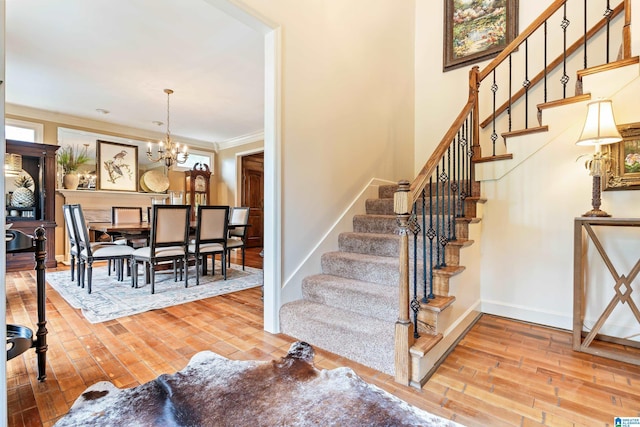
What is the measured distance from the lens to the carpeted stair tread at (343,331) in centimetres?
172

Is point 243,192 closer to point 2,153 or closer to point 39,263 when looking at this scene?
point 39,263

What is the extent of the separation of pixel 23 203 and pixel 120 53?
125 inches

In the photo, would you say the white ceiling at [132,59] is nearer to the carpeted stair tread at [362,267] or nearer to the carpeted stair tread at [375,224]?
the carpeted stair tread at [375,224]

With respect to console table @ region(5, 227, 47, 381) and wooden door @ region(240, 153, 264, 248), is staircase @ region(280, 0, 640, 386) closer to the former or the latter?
console table @ region(5, 227, 47, 381)

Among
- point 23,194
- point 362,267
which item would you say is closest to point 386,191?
point 362,267

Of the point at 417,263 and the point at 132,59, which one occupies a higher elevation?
the point at 132,59

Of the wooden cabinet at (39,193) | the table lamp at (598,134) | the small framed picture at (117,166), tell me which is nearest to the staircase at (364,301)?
the table lamp at (598,134)

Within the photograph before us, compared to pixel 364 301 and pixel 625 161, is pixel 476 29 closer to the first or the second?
pixel 625 161

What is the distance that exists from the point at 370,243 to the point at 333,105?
1306 millimetres

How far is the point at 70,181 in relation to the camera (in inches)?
202

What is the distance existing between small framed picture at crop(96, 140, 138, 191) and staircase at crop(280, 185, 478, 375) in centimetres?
507

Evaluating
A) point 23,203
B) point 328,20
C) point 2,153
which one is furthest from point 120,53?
point 23,203

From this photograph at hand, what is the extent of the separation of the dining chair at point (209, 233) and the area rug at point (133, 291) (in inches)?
9.8

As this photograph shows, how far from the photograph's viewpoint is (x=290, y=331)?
85.4 inches
